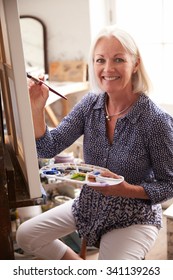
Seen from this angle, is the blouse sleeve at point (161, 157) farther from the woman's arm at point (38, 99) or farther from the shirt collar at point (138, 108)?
the woman's arm at point (38, 99)

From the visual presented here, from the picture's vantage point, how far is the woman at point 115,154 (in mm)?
1406

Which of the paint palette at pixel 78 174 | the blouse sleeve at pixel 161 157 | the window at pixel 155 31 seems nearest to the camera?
the paint palette at pixel 78 174

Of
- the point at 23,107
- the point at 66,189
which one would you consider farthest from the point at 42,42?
the point at 23,107

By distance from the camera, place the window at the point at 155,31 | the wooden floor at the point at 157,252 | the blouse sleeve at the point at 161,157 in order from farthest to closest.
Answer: the window at the point at 155,31
the wooden floor at the point at 157,252
the blouse sleeve at the point at 161,157

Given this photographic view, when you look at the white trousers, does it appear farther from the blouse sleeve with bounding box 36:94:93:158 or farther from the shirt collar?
the shirt collar

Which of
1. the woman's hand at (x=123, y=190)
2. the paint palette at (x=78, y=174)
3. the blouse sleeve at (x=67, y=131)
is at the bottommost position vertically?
the woman's hand at (x=123, y=190)

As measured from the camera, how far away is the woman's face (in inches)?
57.2

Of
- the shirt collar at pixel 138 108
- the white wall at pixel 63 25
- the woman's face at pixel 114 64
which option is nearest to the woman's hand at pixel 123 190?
the shirt collar at pixel 138 108

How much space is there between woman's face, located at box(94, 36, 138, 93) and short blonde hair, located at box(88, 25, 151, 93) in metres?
0.01

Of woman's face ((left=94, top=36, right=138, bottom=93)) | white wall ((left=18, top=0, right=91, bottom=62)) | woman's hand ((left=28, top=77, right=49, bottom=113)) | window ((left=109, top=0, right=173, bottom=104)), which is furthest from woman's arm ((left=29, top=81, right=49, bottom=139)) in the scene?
white wall ((left=18, top=0, right=91, bottom=62))

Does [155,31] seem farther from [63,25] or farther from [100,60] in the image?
[100,60]

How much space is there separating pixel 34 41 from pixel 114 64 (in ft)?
4.37

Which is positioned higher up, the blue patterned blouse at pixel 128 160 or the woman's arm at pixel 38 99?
the woman's arm at pixel 38 99

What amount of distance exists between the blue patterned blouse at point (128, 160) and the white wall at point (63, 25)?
1126 millimetres
